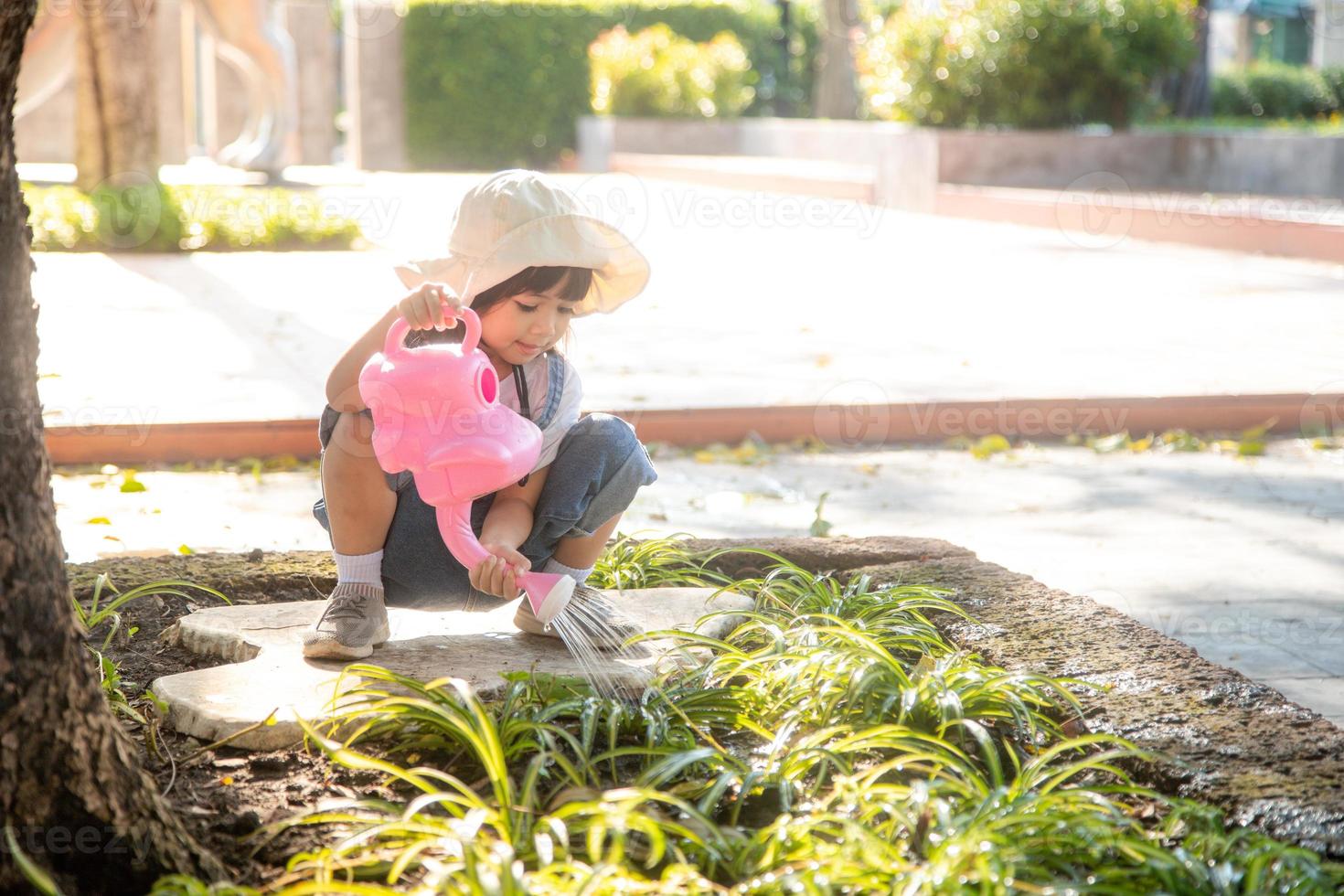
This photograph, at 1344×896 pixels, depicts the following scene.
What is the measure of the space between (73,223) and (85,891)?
9631 mm

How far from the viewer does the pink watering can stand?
7.25 ft

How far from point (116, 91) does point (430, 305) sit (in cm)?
986

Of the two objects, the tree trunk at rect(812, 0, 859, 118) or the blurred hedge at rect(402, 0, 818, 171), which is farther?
the tree trunk at rect(812, 0, 859, 118)

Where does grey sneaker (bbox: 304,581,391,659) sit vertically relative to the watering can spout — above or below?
below

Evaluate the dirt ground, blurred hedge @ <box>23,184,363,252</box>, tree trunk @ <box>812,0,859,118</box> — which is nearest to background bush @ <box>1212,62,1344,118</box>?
tree trunk @ <box>812,0,859,118</box>

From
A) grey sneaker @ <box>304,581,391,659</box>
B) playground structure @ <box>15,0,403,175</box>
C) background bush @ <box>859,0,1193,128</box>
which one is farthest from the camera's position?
playground structure @ <box>15,0,403,175</box>

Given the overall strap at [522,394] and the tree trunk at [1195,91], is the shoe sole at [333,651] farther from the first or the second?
the tree trunk at [1195,91]

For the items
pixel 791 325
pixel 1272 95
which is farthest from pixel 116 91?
pixel 1272 95

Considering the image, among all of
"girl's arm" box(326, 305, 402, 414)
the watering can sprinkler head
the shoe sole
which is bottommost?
the shoe sole

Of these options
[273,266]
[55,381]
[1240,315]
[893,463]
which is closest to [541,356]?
[893,463]

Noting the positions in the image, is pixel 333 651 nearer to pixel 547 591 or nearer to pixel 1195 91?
pixel 547 591

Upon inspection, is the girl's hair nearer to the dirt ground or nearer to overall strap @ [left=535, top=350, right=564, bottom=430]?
overall strap @ [left=535, top=350, right=564, bottom=430]

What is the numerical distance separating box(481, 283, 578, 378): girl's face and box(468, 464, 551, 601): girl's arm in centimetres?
22

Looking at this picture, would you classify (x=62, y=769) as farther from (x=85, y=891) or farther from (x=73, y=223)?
(x=73, y=223)
